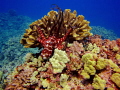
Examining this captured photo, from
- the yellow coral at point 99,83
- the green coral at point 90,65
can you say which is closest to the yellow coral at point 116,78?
the yellow coral at point 99,83

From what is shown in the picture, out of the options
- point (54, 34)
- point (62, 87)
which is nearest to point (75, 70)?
point (62, 87)

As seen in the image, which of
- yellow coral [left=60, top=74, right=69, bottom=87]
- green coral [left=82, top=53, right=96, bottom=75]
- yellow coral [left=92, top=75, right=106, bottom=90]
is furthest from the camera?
yellow coral [left=60, top=74, right=69, bottom=87]

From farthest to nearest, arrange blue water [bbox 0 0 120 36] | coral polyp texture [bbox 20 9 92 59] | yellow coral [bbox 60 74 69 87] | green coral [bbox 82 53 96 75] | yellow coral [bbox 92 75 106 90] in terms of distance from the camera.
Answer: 1. blue water [bbox 0 0 120 36]
2. coral polyp texture [bbox 20 9 92 59]
3. yellow coral [bbox 60 74 69 87]
4. green coral [bbox 82 53 96 75]
5. yellow coral [bbox 92 75 106 90]

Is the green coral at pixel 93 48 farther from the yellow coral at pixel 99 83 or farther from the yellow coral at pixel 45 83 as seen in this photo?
the yellow coral at pixel 45 83

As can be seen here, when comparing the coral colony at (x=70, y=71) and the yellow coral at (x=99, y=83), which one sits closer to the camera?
the yellow coral at (x=99, y=83)

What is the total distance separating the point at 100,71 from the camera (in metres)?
2.31

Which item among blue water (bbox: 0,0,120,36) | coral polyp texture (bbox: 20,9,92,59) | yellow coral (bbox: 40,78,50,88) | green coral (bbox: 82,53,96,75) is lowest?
yellow coral (bbox: 40,78,50,88)

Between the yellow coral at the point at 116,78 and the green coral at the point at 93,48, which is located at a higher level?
the green coral at the point at 93,48

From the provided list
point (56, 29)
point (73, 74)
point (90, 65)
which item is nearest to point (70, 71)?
point (73, 74)

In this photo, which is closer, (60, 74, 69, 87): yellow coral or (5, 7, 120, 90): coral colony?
(5, 7, 120, 90): coral colony

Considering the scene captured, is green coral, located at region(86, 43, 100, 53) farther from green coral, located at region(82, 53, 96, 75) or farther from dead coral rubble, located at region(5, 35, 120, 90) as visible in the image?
green coral, located at region(82, 53, 96, 75)

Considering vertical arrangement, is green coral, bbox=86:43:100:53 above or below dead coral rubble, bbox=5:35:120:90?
above

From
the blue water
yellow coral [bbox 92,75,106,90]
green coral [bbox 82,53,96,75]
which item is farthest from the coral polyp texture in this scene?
the blue water

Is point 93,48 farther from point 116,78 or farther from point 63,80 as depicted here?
point 63,80
